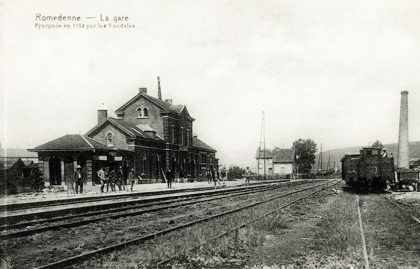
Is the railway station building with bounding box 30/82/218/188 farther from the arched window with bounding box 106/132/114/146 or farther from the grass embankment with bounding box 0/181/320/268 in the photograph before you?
the grass embankment with bounding box 0/181/320/268

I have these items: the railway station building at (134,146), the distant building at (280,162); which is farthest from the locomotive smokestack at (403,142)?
the distant building at (280,162)

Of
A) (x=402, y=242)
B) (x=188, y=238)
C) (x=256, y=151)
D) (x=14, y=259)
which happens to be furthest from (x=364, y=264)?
(x=256, y=151)

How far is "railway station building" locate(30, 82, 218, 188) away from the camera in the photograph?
3384cm

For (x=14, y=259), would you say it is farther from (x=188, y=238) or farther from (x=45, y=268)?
(x=188, y=238)

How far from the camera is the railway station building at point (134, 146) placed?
111ft

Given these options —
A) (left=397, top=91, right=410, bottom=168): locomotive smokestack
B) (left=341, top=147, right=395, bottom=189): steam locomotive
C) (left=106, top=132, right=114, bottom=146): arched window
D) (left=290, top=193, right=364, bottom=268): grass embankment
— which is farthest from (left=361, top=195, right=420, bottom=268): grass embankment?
(left=106, top=132, right=114, bottom=146): arched window

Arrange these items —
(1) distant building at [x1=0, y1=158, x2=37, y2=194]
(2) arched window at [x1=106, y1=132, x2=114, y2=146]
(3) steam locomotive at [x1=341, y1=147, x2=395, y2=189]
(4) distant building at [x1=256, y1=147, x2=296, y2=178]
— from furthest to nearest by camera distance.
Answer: (4) distant building at [x1=256, y1=147, x2=296, y2=178], (2) arched window at [x1=106, y1=132, x2=114, y2=146], (1) distant building at [x1=0, y1=158, x2=37, y2=194], (3) steam locomotive at [x1=341, y1=147, x2=395, y2=189]

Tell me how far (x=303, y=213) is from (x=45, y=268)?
10.6 metres

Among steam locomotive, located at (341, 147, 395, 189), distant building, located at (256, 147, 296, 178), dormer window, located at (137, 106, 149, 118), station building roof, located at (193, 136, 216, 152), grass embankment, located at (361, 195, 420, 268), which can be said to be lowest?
A: distant building, located at (256, 147, 296, 178)

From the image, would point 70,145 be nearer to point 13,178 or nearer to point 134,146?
point 13,178

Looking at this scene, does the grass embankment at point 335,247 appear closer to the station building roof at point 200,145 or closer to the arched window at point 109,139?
the arched window at point 109,139

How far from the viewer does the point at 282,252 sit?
326 inches

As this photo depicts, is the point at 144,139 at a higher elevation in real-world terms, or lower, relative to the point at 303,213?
higher

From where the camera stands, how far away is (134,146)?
39875 millimetres
